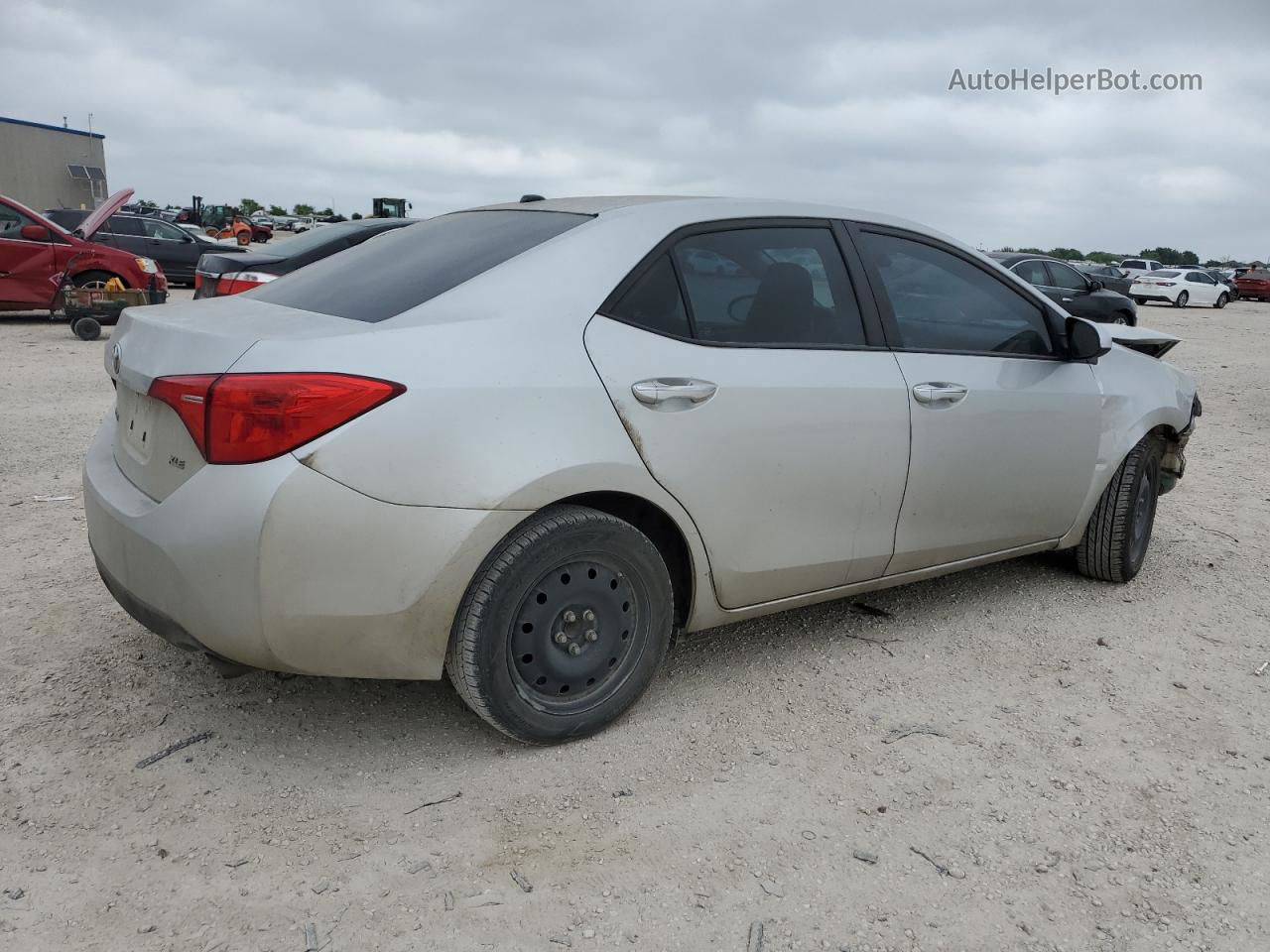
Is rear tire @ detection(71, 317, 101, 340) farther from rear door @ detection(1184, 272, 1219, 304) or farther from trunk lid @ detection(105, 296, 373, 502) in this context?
rear door @ detection(1184, 272, 1219, 304)

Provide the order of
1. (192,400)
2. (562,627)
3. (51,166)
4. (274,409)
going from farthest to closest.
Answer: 1. (51,166)
2. (562,627)
3. (192,400)
4. (274,409)

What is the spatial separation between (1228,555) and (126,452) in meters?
4.84

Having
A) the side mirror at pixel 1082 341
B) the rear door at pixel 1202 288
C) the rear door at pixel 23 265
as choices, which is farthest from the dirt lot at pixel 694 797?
the rear door at pixel 1202 288

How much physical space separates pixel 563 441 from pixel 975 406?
1.68 meters

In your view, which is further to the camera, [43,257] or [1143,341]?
[43,257]

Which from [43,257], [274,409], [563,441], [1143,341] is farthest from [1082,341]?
[43,257]

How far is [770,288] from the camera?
3295 millimetres

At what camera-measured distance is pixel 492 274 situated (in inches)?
113

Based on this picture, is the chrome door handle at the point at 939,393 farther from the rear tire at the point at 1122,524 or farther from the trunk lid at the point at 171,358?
the trunk lid at the point at 171,358

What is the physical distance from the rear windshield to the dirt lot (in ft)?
4.01

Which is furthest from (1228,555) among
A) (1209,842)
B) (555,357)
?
(555,357)

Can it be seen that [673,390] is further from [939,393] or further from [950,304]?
[950,304]

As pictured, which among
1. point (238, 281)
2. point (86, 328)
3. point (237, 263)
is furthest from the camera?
point (86, 328)

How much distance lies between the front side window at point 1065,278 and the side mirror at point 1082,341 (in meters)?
15.3
